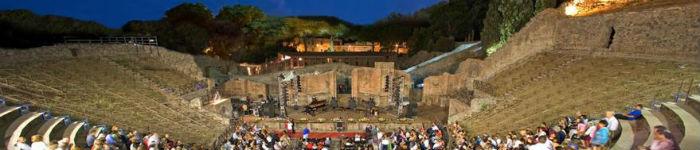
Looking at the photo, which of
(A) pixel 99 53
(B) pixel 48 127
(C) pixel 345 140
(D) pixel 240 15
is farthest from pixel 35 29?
(D) pixel 240 15

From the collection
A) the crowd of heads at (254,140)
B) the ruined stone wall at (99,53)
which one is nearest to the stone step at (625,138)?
the crowd of heads at (254,140)

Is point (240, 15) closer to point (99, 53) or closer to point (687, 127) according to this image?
point (99, 53)

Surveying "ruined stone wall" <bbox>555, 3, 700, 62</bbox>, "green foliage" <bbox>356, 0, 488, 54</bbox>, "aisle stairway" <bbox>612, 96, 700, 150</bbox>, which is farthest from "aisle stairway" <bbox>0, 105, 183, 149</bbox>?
"green foliage" <bbox>356, 0, 488, 54</bbox>

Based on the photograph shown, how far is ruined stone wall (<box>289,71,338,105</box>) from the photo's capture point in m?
25.5

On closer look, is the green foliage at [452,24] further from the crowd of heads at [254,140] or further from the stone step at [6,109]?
the stone step at [6,109]

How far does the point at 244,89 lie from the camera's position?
2673cm

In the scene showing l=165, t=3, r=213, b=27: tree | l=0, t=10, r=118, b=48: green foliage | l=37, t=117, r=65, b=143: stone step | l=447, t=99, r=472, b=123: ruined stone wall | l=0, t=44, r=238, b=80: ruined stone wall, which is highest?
l=165, t=3, r=213, b=27: tree

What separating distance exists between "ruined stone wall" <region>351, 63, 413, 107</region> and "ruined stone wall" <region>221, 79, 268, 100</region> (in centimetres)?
624

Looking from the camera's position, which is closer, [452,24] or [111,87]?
[111,87]

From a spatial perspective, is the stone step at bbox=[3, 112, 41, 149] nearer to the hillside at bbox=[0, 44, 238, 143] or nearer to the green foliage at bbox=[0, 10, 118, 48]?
the hillside at bbox=[0, 44, 238, 143]

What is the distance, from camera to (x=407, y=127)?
18.6 meters

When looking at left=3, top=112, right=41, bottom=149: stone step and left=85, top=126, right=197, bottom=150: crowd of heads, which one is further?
left=85, top=126, right=197, bottom=150: crowd of heads

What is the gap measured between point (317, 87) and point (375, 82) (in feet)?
12.6

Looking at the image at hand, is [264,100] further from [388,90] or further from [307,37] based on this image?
[307,37]
